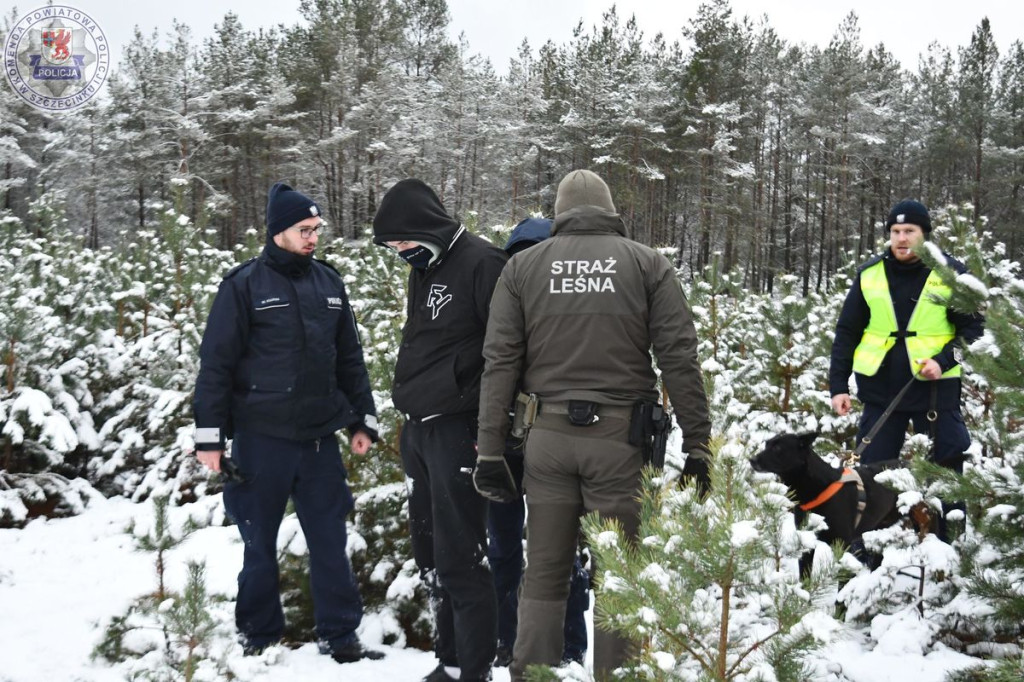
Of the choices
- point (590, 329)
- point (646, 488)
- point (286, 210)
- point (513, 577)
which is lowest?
point (513, 577)

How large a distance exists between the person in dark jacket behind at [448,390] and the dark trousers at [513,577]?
32 cm

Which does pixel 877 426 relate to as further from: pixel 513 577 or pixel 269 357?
pixel 269 357

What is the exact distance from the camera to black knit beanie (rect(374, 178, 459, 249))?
3143 mm

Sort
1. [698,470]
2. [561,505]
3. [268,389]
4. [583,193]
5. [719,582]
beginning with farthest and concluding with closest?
[268,389] < [583,193] < [561,505] < [698,470] < [719,582]

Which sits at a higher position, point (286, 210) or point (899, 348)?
point (286, 210)

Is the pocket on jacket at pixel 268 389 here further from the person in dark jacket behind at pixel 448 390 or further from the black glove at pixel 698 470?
the black glove at pixel 698 470

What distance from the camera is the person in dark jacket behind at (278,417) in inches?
138

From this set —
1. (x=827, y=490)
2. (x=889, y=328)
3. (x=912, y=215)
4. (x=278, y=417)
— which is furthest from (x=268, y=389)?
(x=912, y=215)

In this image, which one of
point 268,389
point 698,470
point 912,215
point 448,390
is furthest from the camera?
point 912,215

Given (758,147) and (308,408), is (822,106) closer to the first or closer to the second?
(758,147)

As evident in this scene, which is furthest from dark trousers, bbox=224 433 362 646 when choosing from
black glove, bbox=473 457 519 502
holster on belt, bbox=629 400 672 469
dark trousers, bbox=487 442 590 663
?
holster on belt, bbox=629 400 672 469

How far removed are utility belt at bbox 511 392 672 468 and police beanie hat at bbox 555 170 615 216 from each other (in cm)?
76

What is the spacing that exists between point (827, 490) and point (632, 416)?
1450 mm

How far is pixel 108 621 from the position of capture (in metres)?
4.02
